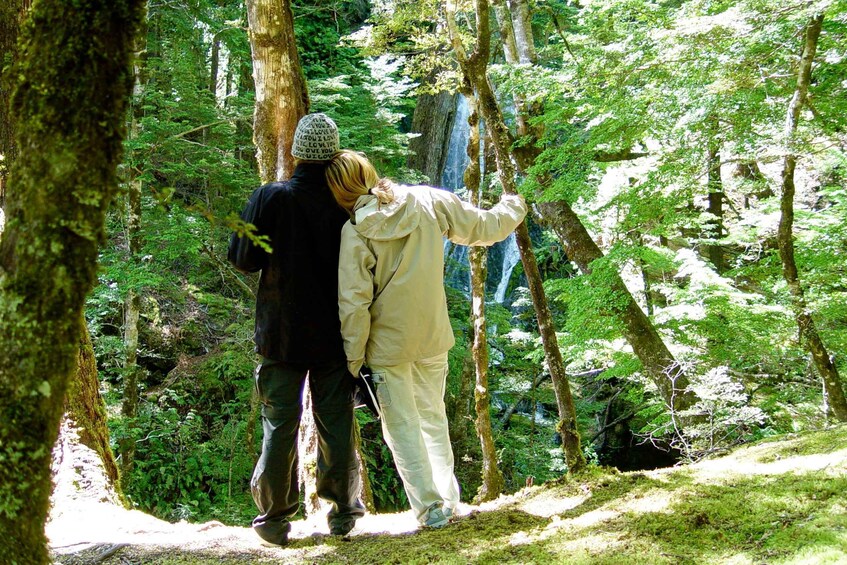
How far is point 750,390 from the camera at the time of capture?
27.7ft

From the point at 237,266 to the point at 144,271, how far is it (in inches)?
218

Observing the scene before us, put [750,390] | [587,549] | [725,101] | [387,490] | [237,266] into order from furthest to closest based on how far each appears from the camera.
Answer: [387,490], [750,390], [725,101], [237,266], [587,549]

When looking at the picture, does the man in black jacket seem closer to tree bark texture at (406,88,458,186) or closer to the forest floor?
the forest floor

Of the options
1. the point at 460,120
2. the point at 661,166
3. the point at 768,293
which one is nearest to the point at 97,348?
the point at 661,166

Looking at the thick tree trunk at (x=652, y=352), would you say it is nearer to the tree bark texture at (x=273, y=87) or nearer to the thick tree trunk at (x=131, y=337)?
the tree bark texture at (x=273, y=87)

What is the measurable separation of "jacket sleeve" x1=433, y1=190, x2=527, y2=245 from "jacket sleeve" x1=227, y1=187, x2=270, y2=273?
2.64ft

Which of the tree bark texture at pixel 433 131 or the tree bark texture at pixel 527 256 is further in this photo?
the tree bark texture at pixel 433 131

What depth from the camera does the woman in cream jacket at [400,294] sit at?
2893mm

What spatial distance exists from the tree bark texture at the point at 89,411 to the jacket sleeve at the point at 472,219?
7.41 ft

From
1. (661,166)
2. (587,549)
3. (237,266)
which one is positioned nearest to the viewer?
(587,549)

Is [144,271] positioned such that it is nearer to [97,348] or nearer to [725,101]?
[97,348]

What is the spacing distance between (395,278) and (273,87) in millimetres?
1804

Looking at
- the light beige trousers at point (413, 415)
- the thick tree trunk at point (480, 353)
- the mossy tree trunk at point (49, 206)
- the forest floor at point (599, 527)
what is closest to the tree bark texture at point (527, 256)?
the thick tree trunk at point (480, 353)

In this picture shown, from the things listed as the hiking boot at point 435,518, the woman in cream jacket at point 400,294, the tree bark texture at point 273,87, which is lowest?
the hiking boot at point 435,518
